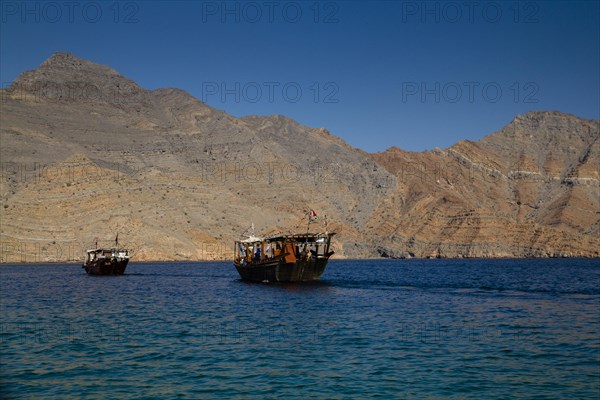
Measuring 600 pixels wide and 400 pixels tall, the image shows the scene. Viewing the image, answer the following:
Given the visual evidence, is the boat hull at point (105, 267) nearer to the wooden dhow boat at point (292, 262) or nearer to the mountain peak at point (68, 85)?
the wooden dhow boat at point (292, 262)

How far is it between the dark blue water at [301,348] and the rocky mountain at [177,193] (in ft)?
262

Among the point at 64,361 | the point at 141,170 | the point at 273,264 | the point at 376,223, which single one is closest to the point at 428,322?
the point at 64,361

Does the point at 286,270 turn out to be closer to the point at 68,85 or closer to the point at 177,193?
the point at 177,193

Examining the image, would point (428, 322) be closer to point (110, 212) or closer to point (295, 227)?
point (110, 212)

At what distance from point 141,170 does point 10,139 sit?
30.5m

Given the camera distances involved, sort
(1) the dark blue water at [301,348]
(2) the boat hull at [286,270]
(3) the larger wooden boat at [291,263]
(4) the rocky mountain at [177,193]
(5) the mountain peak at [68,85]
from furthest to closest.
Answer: (5) the mountain peak at [68,85] → (4) the rocky mountain at [177,193] → (3) the larger wooden boat at [291,263] → (2) the boat hull at [286,270] → (1) the dark blue water at [301,348]

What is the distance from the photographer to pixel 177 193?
14200cm

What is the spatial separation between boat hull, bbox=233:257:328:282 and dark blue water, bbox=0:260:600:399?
18.1 meters

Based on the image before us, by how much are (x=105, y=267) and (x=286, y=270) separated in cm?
3517

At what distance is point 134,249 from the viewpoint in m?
125

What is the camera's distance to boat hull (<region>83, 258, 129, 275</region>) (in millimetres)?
88125

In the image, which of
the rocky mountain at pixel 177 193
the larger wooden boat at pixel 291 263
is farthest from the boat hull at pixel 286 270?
the rocky mountain at pixel 177 193

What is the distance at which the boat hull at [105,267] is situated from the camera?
8812cm

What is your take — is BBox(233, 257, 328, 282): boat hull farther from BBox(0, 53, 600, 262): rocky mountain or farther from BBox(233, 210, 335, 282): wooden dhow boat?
BBox(0, 53, 600, 262): rocky mountain
